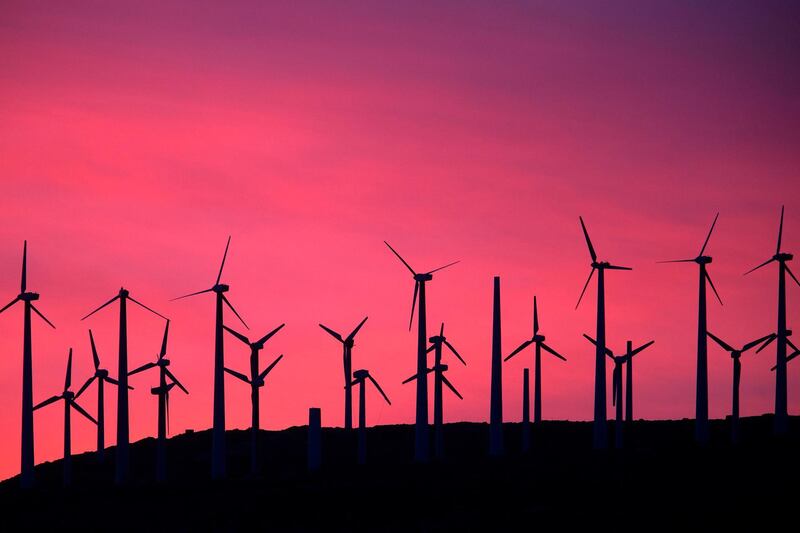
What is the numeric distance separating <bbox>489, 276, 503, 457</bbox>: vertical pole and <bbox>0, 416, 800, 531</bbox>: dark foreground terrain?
3.31 m

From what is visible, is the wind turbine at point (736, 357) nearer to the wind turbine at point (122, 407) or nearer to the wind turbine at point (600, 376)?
the wind turbine at point (600, 376)

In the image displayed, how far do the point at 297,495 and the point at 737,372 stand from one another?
64101mm

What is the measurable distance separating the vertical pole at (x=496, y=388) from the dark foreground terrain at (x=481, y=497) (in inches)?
130

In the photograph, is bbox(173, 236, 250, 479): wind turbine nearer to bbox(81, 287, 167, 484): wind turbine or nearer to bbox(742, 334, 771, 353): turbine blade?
bbox(81, 287, 167, 484): wind turbine

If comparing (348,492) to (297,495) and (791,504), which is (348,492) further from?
(791,504)

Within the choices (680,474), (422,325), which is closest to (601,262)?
(422,325)

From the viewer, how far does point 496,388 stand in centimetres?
16750

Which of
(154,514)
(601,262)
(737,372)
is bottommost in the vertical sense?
(154,514)

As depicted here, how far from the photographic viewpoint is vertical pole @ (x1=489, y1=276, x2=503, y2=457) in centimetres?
16738

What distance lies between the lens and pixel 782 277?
587 ft

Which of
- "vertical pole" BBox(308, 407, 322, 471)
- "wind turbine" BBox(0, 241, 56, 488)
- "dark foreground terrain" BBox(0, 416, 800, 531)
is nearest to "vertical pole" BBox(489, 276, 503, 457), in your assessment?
"dark foreground terrain" BBox(0, 416, 800, 531)

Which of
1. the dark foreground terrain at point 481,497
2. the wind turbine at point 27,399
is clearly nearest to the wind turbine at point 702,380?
the dark foreground terrain at point 481,497

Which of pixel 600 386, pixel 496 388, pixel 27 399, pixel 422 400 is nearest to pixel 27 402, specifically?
pixel 27 399

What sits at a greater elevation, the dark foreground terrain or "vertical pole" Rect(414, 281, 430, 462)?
"vertical pole" Rect(414, 281, 430, 462)
